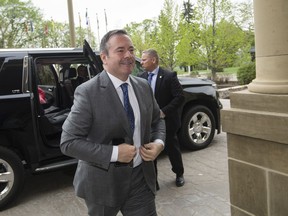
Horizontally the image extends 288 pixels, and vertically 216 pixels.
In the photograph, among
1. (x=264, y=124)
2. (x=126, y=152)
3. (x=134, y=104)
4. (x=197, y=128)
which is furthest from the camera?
(x=197, y=128)

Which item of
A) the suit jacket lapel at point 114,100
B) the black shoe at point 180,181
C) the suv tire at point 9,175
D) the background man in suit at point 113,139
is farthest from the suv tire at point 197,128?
the suit jacket lapel at point 114,100

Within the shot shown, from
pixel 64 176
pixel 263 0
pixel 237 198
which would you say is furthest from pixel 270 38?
pixel 64 176

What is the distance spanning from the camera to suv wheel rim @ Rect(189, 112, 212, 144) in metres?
6.14

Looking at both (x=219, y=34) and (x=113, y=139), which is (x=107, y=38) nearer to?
(x=113, y=139)

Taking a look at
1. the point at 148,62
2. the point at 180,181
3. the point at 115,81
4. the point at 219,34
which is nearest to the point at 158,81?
the point at 148,62

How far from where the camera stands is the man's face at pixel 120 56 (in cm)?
216

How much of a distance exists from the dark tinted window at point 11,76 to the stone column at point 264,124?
8.51ft

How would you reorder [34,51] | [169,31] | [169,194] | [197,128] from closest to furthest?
1. [169,194]
2. [34,51]
3. [197,128]
4. [169,31]

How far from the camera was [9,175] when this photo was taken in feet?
13.7

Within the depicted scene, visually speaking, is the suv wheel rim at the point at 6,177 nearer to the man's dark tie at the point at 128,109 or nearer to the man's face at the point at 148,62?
the man's face at the point at 148,62

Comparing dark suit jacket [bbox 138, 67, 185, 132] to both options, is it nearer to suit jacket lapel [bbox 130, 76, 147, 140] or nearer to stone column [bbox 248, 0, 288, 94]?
stone column [bbox 248, 0, 288, 94]

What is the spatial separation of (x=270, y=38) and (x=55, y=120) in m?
3.16

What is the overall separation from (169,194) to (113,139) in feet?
8.09

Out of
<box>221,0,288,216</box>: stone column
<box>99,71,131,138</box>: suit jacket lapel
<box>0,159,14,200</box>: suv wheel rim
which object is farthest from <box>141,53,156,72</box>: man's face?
<box>99,71,131,138</box>: suit jacket lapel
